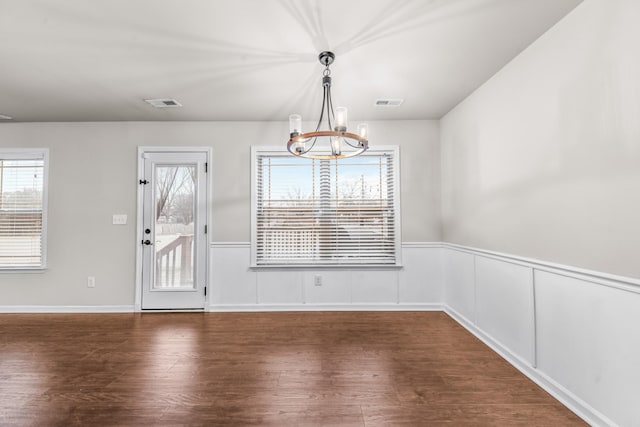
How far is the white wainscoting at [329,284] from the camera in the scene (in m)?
4.02

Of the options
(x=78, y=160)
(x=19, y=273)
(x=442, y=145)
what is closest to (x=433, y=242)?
(x=442, y=145)

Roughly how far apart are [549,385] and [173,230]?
13.5ft

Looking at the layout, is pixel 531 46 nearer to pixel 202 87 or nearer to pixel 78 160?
pixel 202 87

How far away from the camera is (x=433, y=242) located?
13.3ft

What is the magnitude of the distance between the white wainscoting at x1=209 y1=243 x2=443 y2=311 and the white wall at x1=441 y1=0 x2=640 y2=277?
3.85 feet

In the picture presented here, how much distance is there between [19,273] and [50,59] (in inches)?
118

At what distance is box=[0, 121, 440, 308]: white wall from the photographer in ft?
13.1

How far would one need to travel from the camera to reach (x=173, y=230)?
4055mm

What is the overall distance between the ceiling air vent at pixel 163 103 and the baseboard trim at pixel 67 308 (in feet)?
8.35

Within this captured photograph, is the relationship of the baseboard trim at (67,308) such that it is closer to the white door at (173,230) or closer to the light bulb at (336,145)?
the white door at (173,230)

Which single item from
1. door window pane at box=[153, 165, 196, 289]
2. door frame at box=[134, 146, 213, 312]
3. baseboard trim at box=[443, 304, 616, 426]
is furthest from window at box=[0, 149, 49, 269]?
baseboard trim at box=[443, 304, 616, 426]

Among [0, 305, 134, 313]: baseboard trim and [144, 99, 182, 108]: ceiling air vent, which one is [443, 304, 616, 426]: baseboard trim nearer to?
[144, 99, 182, 108]: ceiling air vent

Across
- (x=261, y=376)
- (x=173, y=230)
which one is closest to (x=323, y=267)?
(x=261, y=376)

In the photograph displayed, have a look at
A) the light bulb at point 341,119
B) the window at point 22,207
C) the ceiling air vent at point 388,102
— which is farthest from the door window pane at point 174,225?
the light bulb at point 341,119
